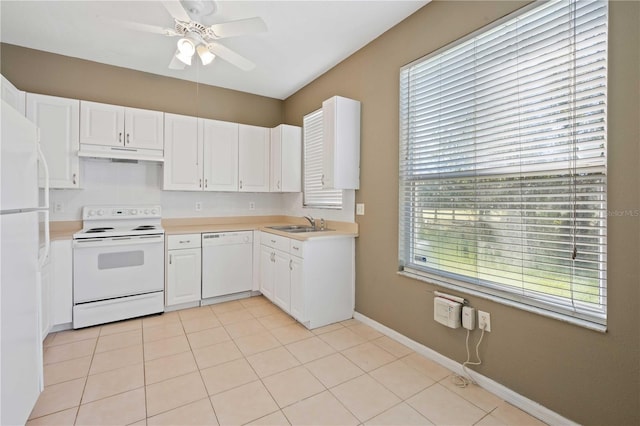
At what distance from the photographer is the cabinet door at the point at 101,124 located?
3025mm

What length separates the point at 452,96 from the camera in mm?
2180

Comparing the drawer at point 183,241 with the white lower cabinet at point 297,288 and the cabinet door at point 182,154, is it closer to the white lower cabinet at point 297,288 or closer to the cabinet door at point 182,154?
the cabinet door at point 182,154

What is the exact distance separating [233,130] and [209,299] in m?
2.12

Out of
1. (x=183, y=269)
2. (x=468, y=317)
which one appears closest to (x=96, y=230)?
(x=183, y=269)

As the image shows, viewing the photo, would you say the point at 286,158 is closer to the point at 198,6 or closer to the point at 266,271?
the point at 266,271

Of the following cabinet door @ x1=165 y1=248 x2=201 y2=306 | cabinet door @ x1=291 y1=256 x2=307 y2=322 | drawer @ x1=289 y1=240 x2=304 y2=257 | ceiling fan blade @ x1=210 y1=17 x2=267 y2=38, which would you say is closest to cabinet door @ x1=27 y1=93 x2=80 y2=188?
cabinet door @ x1=165 y1=248 x2=201 y2=306

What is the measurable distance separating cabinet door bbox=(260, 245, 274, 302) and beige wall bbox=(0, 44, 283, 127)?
77.2 inches

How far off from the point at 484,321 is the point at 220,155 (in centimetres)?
331

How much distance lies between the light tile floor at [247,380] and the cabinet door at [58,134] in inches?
59.0

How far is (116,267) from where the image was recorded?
2945 mm

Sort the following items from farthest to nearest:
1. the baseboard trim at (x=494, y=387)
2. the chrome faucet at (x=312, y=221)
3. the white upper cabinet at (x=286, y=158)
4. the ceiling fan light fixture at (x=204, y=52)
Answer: the white upper cabinet at (x=286, y=158) → the chrome faucet at (x=312, y=221) → the ceiling fan light fixture at (x=204, y=52) → the baseboard trim at (x=494, y=387)

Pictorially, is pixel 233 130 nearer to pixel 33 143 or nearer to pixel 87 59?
pixel 87 59

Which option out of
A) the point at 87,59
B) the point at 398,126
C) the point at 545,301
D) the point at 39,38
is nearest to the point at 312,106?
the point at 398,126

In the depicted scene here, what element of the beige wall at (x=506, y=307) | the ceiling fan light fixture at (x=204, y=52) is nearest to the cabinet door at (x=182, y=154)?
the ceiling fan light fixture at (x=204, y=52)
